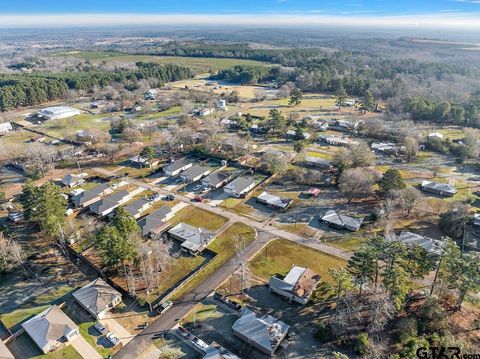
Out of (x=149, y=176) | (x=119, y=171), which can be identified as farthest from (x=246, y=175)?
(x=119, y=171)

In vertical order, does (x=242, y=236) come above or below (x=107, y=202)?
below

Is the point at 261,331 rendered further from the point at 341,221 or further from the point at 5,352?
the point at 5,352

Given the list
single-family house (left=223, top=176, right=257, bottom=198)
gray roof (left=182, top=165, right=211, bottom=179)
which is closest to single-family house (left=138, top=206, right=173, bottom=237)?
single-family house (left=223, top=176, right=257, bottom=198)

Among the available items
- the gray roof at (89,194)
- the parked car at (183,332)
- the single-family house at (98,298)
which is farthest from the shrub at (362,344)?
the gray roof at (89,194)

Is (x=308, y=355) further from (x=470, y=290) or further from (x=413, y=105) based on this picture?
(x=413, y=105)

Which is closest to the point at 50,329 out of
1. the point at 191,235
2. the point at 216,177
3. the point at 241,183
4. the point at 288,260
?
the point at 191,235
